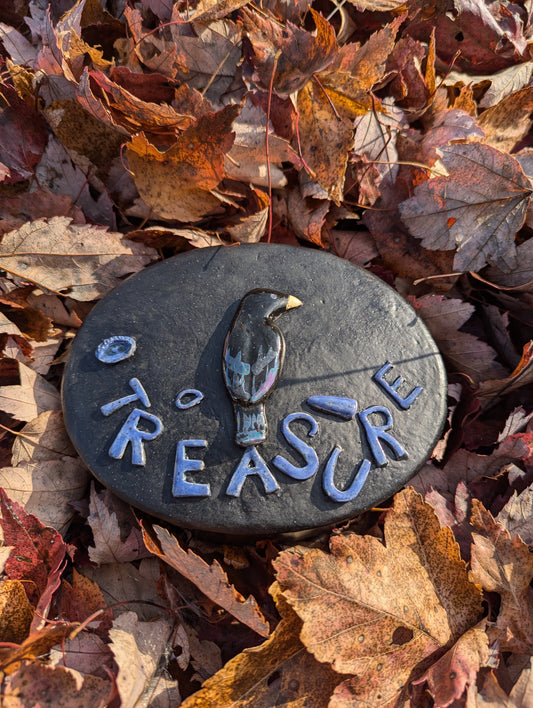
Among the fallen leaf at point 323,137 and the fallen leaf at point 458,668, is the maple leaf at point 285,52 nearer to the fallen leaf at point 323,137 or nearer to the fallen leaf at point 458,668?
the fallen leaf at point 323,137

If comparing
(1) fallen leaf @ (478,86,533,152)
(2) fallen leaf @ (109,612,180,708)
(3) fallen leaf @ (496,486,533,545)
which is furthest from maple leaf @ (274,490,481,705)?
(1) fallen leaf @ (478,86,533,152)

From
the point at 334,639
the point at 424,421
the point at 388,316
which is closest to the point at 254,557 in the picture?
the point at 334,639

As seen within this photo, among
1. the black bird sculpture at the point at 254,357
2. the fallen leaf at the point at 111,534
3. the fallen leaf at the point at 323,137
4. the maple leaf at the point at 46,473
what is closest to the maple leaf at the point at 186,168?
the fallen leaf at the point at 323,137

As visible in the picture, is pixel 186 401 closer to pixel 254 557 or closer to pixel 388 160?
pixel 254 557

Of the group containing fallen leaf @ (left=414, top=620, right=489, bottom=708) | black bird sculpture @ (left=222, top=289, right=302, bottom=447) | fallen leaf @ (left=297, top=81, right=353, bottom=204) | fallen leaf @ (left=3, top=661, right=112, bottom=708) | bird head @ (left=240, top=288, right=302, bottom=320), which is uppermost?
fallen leaf @ (left=297, top=81, right=353, bottom=204)

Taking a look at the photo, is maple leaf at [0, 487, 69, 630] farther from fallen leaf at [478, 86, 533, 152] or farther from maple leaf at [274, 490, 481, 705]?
fallen leaf at [478, 86, 533, 152]

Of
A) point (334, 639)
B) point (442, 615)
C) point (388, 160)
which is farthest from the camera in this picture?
point (388, 160)

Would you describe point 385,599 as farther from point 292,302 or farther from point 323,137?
point 323,137
